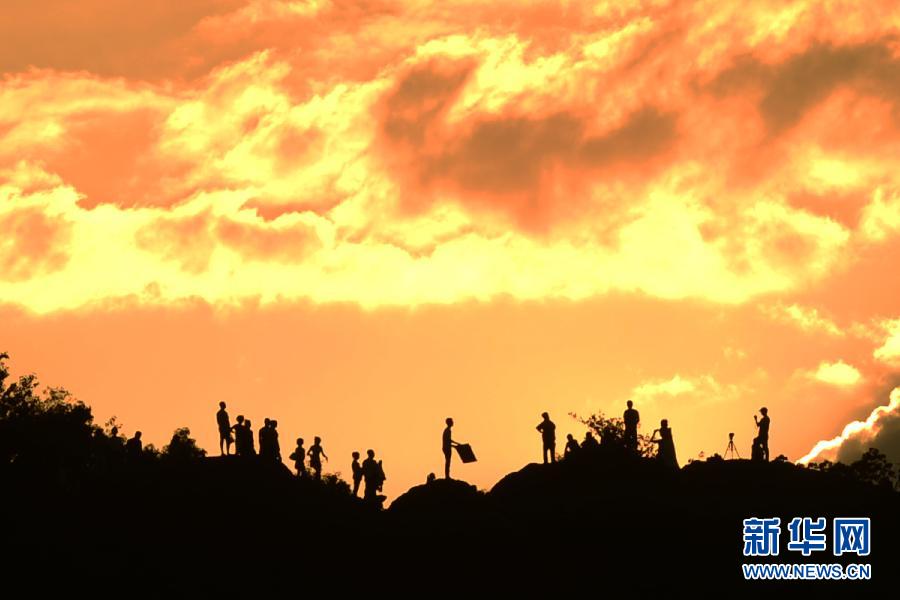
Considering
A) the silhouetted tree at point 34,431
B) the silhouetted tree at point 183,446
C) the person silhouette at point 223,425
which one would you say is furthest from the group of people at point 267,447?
the silhouetted tree at point 183,446

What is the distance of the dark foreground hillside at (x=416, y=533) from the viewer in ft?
179

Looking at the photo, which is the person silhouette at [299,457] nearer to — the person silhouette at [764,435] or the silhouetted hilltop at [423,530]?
the silhouetted hilltop at [423,530]

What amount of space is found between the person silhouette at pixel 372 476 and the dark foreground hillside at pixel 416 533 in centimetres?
73

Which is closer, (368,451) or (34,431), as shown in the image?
(368,451)

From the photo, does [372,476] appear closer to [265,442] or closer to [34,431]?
[265,442]

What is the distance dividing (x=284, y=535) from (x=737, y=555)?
59.2 feet

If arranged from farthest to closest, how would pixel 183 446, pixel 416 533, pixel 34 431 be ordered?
pixel 183 446
pixel 34 431
pixel 416 533

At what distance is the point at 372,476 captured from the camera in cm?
5891

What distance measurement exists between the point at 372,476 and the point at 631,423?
1108cm

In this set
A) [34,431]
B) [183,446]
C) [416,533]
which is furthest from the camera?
[183,446]

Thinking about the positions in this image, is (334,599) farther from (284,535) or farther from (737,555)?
(737,555)

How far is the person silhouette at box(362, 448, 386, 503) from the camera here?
5872 centimetres

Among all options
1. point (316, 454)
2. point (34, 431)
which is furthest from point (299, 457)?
point (34, 431)

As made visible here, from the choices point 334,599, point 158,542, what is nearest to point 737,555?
point 334,599
